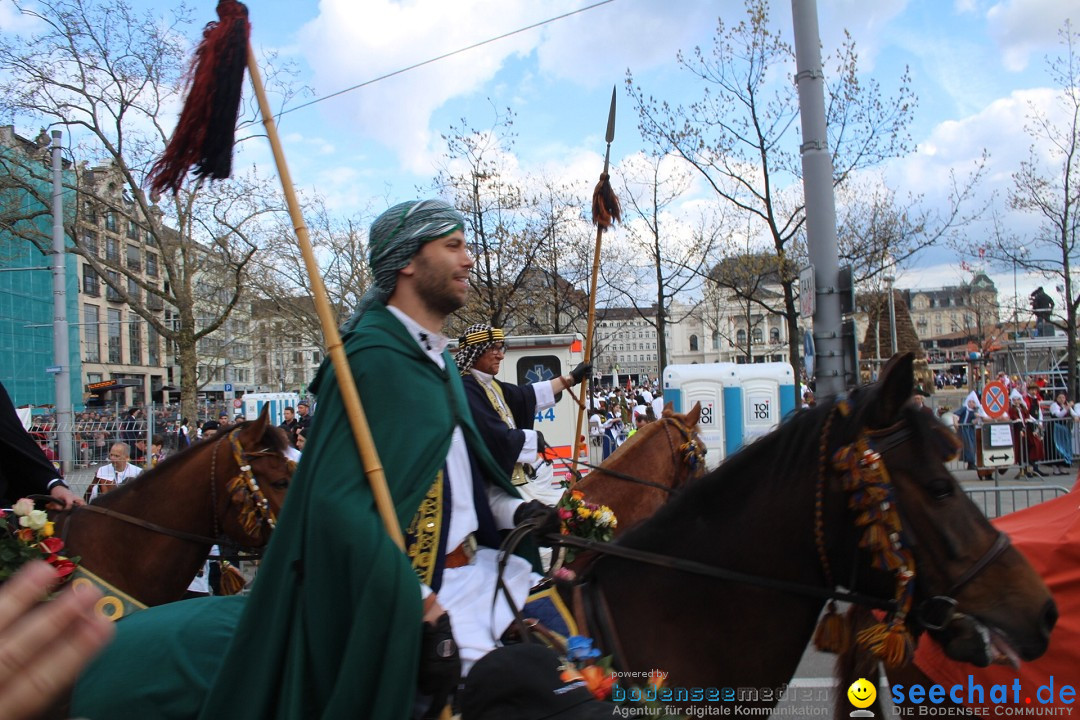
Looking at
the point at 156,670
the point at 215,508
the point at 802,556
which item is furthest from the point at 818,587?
the point at 215,508

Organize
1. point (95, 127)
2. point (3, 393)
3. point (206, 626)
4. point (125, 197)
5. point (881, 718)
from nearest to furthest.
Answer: point (206, 626), point (881, 718), point (3, 393), point (95, 127), point (125, 197)

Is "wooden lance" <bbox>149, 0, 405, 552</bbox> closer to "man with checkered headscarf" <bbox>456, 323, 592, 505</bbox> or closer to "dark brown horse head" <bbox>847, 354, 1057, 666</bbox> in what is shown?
"dark brown horse head" <bbox>847, 354, 1057, 666</bbox>

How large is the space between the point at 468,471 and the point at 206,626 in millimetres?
1161

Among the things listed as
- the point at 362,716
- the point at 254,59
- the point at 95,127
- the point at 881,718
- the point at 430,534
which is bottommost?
the point at 881,718

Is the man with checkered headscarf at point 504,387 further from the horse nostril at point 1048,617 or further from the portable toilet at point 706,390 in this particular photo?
the portable toilet at point 706,390

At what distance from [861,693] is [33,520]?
157 inches

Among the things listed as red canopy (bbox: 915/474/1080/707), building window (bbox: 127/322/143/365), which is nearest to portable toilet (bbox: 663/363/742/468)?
red canopy (bbox: 915/474/1080/707)

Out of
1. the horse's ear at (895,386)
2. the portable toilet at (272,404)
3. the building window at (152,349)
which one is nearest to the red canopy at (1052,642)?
the horse's ear at (895,386)

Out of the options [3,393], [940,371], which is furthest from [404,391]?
[940,371]

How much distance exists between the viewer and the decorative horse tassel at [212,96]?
2254 millimetres

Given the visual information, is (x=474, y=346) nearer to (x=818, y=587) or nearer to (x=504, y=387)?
(x=504, y=387)

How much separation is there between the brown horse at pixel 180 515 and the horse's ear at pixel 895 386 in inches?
131

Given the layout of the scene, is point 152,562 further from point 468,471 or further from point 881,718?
point 881,718

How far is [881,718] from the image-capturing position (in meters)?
3.08
